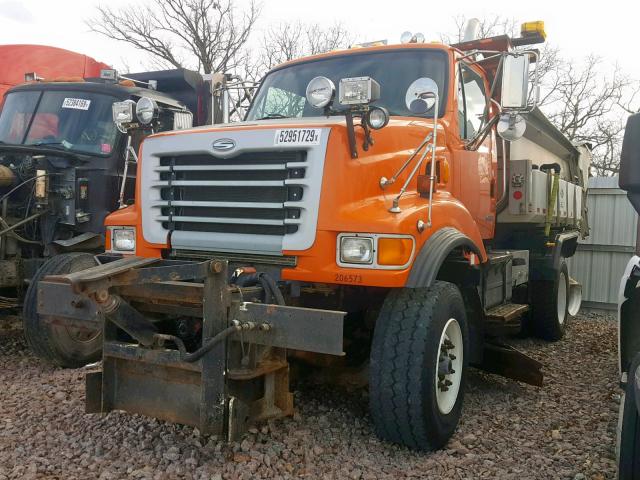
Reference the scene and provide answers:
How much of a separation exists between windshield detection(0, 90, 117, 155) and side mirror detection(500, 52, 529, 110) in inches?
165

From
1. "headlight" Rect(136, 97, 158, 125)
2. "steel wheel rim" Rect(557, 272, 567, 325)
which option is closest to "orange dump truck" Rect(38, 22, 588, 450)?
"headlight" Rect(136, 97, 158, 125)

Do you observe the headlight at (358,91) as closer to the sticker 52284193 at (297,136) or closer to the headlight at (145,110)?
the sticker 52284193 at (297,136)

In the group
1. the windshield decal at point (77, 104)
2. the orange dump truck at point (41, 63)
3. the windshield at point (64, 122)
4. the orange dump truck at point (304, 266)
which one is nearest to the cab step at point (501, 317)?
the orange dump truck at point (304, 266)

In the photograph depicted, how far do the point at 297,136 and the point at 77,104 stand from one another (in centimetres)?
407

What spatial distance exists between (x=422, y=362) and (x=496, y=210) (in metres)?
2.74

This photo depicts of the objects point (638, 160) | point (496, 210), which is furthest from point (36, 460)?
point (496, 210)

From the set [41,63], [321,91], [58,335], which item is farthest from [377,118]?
[41,63]

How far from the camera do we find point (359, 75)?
4.93 meters

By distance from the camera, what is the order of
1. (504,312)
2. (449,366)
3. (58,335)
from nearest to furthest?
1. (449,366)
2. (58,335)
3. (504,312)

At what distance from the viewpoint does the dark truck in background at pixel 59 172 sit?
6.02 metres

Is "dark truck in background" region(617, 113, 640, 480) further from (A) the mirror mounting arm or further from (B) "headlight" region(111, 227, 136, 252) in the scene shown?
(B) "headlight" region(111, 227, 136, 252)

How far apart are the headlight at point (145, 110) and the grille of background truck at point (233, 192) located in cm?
87

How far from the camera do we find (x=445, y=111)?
466cm

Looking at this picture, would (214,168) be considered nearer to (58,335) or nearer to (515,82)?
(515,82)
